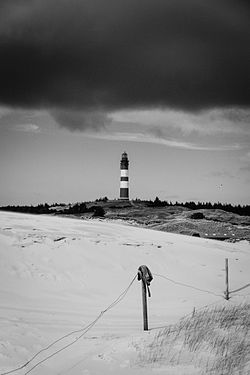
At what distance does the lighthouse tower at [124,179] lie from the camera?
36781mm

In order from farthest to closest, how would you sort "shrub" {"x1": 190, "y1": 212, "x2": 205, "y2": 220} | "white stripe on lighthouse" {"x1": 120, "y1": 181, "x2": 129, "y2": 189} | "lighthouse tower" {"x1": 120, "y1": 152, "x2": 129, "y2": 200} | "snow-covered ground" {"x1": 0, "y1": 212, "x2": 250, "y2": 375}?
"white stripe on lighthouse" {"x1": 120, "y1": 181, "x2": 129, "y2": 189} → "lighthouse tower" {"x1": 120, "y1": 152, "x2": 129, "y2": 200} → "shrub" {"x1": 190, "y1": 212, "x2": 205, "y2": 220} → "snow-covered ground" {"x1": 0, "y1": 212, "x2": 250, "y2": 375}

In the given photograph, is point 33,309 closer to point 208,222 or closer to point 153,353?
point 153,353

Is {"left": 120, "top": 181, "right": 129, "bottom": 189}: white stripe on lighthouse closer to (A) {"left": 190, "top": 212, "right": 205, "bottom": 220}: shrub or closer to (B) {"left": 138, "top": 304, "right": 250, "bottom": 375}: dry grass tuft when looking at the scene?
(A) {"left": 190, "top": 212, "right": 205, "bottom": 220}: shrub

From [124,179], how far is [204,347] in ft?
103

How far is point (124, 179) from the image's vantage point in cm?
3756

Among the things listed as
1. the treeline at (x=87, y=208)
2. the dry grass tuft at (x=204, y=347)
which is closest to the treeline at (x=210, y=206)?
the treeline at (x=87, y=208)

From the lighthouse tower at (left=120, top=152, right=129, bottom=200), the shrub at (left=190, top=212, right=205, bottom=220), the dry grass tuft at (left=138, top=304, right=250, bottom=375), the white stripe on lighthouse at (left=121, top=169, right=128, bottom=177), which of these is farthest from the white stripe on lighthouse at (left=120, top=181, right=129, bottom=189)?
the dry grass tuft at (left=138, top=304, right=250, bottom=375)

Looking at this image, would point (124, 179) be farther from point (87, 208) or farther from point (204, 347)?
point (204, 347)

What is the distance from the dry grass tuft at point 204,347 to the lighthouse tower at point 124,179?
28.7 meters

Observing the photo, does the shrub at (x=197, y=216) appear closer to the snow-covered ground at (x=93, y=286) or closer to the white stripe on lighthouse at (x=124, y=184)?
the snow-covered ground at (x=93, y=286)

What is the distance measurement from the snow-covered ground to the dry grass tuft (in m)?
0.38

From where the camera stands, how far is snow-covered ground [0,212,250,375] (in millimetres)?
6195

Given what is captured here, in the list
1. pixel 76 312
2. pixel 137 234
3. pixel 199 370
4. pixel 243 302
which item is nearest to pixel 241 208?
pixel 137 234

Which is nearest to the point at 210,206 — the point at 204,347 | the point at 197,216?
the point at 197,216
